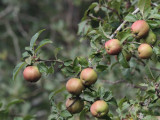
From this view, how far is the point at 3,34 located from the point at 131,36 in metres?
3.30

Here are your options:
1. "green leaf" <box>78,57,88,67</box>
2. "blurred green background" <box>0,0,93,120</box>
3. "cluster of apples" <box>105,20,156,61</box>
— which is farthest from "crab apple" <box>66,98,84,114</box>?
"blurred green background" <box>0,0,93,120</box>

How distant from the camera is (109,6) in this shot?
65.2 inches

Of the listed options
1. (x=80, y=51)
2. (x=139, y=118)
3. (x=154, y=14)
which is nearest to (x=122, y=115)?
(x=139, y=118)

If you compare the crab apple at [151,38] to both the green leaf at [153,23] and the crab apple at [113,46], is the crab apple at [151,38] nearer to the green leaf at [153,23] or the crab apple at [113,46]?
the green leaf at [153,23]

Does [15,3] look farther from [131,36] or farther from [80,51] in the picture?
[131,36]

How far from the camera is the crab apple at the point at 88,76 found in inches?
46.9

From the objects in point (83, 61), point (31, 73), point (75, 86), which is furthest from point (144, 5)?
point (31, 73)

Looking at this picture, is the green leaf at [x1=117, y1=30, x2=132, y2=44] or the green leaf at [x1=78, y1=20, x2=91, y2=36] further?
the green leaf at [x1=78, y1=20, x2=91, y2=36]

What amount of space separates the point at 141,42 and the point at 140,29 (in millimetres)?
101

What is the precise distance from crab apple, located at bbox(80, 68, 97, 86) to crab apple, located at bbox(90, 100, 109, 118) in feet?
0.30

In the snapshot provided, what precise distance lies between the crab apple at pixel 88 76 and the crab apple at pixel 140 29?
262 millimetres

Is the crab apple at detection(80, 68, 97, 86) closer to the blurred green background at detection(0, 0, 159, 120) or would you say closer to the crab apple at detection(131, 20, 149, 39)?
the crab apple at detection(131, 20, 149, 39)

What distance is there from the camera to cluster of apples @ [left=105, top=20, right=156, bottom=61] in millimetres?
1198

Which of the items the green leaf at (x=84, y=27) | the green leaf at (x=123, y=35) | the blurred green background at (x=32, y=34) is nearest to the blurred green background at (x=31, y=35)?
the blurred green background at (x=32, y=34)
